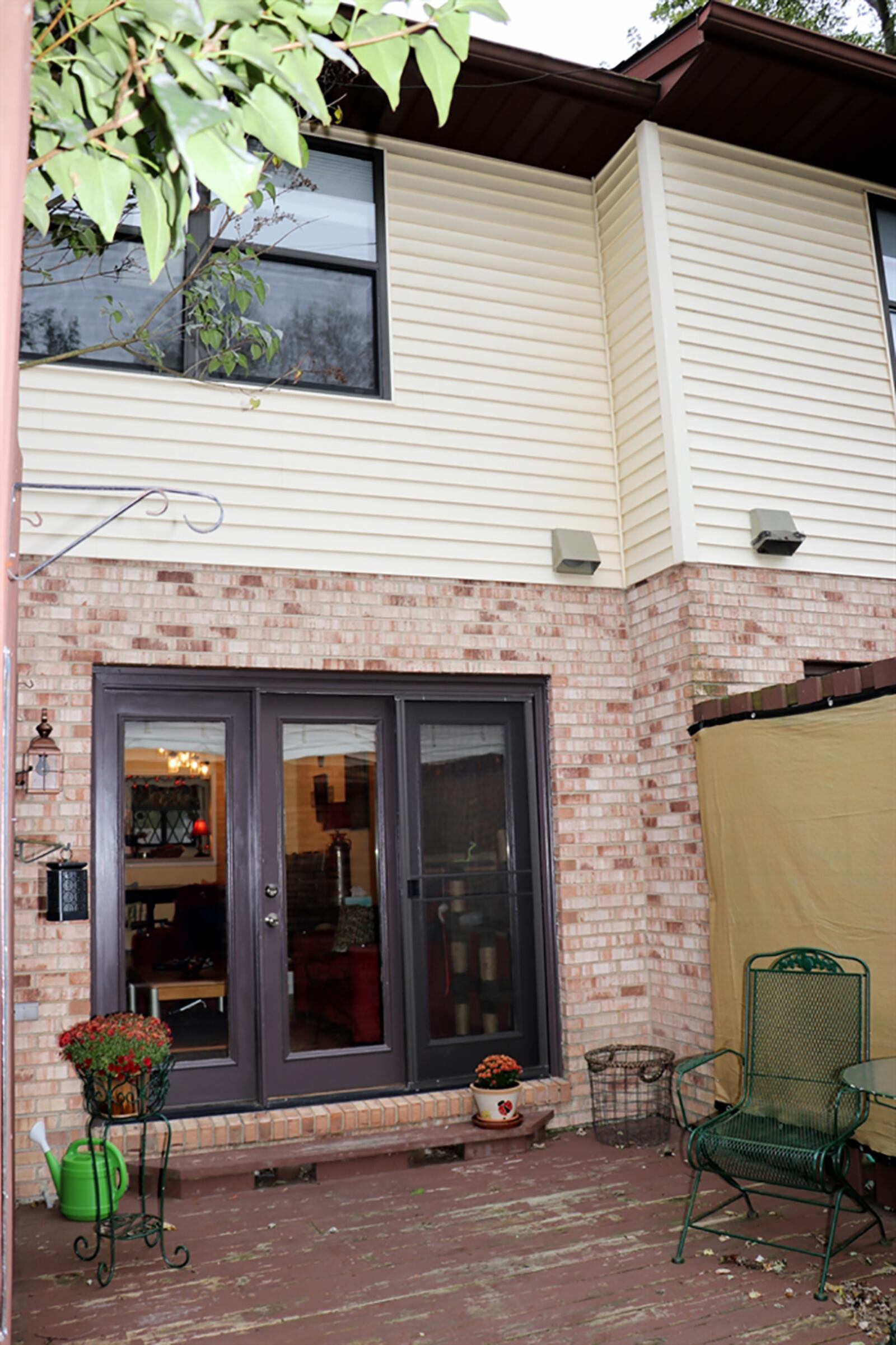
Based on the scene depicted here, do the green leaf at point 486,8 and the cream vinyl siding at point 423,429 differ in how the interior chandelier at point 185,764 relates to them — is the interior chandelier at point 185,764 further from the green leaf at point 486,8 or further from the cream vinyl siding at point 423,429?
the green leaf at point 486,8

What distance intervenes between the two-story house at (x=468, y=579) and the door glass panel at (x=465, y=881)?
2 cm

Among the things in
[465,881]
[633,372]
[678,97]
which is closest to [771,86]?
[678,97]

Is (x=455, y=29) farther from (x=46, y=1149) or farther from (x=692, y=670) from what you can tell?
(x=692, y=670)

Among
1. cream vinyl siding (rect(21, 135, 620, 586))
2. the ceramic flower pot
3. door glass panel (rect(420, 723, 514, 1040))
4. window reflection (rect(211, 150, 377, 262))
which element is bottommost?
the ceramic flower pot

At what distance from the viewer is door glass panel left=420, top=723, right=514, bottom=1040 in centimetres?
542

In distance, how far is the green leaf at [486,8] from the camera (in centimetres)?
138

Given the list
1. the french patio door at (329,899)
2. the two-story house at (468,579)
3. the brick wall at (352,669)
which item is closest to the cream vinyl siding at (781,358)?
the two-story house at (468,579)

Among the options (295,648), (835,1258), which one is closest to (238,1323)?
(835,1258)

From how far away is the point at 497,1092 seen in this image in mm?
5023

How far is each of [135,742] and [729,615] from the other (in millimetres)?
2968

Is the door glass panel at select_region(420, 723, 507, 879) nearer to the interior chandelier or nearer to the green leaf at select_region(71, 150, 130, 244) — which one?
the interior chandelier

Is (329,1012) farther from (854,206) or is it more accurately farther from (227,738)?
(854,206)

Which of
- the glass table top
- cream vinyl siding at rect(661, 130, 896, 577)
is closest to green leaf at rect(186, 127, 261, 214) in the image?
the glass table top

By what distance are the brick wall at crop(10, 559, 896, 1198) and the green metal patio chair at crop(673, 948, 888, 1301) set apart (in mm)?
796
